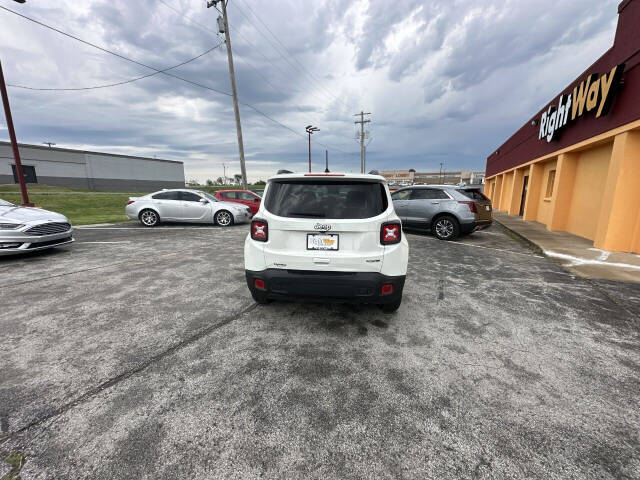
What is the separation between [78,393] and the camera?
7.02 ft

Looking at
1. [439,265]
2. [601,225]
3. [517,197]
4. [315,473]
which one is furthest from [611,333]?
[517,197]

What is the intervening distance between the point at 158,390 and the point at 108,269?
13.7ft

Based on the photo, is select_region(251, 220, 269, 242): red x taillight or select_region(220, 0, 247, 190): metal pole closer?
select_region(251, 220, 269, 242): red x taillight

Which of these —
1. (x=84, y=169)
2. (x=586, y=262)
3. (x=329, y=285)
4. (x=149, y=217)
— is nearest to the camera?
(x=329, y=285)

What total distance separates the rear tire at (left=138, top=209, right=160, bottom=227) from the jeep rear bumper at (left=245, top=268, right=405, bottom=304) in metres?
9.81

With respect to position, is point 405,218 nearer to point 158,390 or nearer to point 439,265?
point 439,265

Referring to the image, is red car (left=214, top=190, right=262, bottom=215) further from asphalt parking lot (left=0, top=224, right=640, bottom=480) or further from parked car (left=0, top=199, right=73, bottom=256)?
asphalt parking lot (left=0, top=224, right=640, bottom=480)

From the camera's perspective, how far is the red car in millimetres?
13055

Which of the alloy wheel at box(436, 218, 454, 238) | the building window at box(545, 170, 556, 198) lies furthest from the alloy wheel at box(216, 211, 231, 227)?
the building window at box(545, 170, 556, 198)

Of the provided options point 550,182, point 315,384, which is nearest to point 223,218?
point 315,384

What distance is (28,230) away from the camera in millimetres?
5496

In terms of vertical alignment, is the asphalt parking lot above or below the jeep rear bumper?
below

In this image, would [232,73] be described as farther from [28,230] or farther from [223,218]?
[28,230]

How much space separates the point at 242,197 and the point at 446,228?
361 inches
